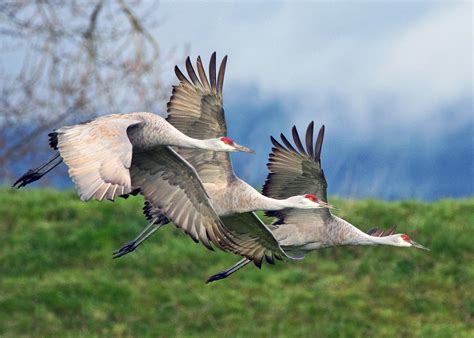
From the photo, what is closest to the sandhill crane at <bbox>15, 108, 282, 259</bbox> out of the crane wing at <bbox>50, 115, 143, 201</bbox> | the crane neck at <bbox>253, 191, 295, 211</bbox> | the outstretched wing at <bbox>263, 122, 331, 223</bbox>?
the crane wing at <bbox>50, 115, 143, 201</bbox>

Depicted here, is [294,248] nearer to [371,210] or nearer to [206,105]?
[206,105]

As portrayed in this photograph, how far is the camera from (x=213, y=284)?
15.5 m

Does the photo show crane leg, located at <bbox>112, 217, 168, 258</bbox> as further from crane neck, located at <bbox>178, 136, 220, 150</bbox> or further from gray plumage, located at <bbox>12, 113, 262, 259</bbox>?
crane neck, located at <bbox>178, 136, 220, 150</bbox>

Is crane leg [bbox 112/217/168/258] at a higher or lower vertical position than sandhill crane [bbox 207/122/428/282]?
lower

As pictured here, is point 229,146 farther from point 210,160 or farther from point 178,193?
point 210,160

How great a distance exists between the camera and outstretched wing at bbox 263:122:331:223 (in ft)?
15.7

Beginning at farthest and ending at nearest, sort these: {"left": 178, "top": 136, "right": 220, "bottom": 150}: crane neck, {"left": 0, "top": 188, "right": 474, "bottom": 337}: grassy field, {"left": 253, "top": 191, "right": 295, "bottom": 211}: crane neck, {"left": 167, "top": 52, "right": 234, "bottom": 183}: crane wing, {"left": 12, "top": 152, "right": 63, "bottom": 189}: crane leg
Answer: {"left": 0, "top": 188, "right": 474, "bottom": 337}: grassy field → {"left": 167, "top": 52, "right": 234, "bottom": 183}: crane wing → {"left": 253, "top": 191, "right": 295, "bottom": 211}: crane neck → {"left": 12, "top": 152, "right": 63, "bottom": 189}: crane leg → {"left": 178, "top": 136, "right": 220, "bottom": 150}: crane neck

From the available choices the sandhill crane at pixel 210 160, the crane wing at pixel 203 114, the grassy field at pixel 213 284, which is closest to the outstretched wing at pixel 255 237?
the sandhill crane at pixel 210 160

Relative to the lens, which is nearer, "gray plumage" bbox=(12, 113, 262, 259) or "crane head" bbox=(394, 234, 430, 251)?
"gray plumage" bbox=(12, 113, 262, 259)

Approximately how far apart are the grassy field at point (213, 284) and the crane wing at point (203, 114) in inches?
382

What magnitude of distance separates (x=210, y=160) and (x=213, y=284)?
→ 10.8 m

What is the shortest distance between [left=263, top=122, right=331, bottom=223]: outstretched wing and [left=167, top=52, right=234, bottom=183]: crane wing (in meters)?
0.21

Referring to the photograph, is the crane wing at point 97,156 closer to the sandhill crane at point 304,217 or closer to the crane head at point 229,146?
the crane head at point 229,146

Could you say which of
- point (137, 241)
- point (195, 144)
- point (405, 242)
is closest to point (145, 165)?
point (195, 144)
